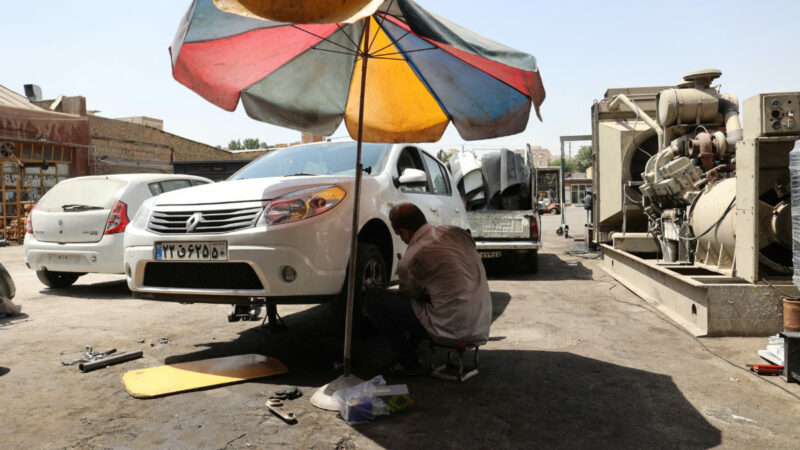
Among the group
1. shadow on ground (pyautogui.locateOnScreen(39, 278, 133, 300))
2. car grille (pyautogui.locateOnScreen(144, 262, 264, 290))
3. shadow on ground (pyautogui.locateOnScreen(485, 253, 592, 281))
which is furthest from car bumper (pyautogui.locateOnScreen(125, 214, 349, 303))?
shadow on ground (pyautogui.locateOnScreen(485, 253, 592, 281))

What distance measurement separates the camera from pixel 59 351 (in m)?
4.47

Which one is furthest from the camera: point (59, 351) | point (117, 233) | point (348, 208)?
point (117, 233)

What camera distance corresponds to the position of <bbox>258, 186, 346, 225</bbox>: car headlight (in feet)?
12.2

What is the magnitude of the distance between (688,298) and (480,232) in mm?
4445

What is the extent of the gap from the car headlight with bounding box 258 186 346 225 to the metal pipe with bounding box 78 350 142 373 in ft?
5.16

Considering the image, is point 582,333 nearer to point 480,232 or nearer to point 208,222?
point 208,222

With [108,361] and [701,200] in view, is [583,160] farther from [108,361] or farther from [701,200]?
[108,361]

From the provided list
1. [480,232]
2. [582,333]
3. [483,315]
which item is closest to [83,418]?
[483,315]

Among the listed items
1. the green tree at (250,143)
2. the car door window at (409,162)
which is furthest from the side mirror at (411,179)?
the green tree at (250,143)

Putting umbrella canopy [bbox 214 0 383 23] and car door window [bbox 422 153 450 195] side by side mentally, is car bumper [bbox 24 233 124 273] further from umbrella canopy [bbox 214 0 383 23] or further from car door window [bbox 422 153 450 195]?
umbrella canopy [bbox 214 0 383 23]

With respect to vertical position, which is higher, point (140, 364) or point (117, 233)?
point (117, 233)

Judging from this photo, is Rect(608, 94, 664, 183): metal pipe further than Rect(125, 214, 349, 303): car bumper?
Yes

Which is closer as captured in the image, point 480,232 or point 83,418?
point 83,418

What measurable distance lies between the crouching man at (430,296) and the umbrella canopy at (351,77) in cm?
108
